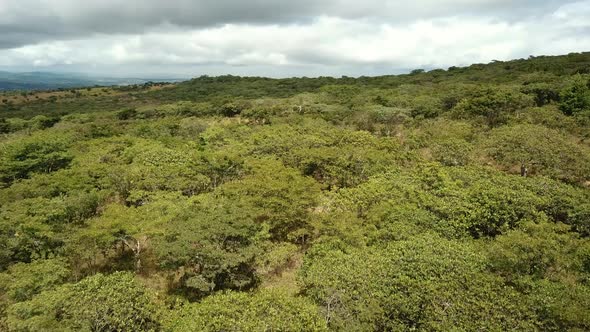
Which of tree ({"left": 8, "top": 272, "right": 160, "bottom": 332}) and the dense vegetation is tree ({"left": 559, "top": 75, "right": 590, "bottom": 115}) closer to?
the dense vegetation

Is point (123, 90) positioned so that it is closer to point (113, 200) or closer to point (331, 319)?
point (113, 200)

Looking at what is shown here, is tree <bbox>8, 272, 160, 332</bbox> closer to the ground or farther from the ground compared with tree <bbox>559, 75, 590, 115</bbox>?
closer to the ground

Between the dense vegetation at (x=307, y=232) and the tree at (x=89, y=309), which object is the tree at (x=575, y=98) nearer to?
the dense vegetation at (x=307, y=232)

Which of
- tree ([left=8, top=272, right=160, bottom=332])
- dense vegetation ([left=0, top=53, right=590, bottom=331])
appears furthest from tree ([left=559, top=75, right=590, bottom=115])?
tree ([left=8, top=272, right=160, bottom=332])

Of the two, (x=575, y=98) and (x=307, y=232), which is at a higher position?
(x=575, y=98)

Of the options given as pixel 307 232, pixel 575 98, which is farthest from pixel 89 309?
pixel 575 98

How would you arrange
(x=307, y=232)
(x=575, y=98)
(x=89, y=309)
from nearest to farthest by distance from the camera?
Answer: (x=89, y=309) → (x=307, y=232) → (x=575, y=98)

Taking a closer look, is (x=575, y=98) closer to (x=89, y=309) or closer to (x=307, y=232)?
(x=307, y=232)

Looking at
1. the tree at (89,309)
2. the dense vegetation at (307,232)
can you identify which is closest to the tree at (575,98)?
the dense vegetation at (307,232)
